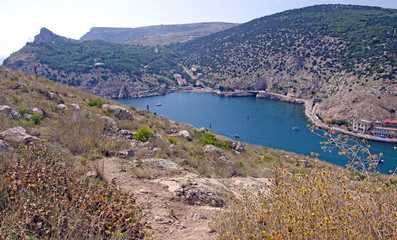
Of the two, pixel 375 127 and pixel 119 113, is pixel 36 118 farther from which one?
pixel 375 127

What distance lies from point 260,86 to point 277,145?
39.1m

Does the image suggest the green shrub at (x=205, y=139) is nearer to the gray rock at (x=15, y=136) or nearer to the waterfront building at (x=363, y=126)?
the gray rock at (x=15, y=136)

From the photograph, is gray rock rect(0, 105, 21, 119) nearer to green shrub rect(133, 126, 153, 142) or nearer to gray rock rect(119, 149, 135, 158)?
gray rock rect(119, 149, 135, 158)

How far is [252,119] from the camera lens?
159 feet

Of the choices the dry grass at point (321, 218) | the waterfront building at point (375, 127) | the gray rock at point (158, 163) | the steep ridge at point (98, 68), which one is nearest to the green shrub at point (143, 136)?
the gray rock at point (158, 163)

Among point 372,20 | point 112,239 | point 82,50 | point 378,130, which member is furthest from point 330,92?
point 82,50

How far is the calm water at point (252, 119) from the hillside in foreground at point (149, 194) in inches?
1192

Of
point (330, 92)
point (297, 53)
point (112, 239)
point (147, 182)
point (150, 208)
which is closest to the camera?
point (112, 239)

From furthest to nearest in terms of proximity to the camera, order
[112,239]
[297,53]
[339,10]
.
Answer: [339,10]
[297,53]
[112,239]

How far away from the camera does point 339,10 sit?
89375 mm

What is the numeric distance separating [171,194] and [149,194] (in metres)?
0.42

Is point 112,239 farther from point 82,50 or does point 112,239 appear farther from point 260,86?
point 82,50

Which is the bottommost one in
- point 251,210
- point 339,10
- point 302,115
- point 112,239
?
point 302,115

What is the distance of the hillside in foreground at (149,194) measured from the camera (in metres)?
2.32
